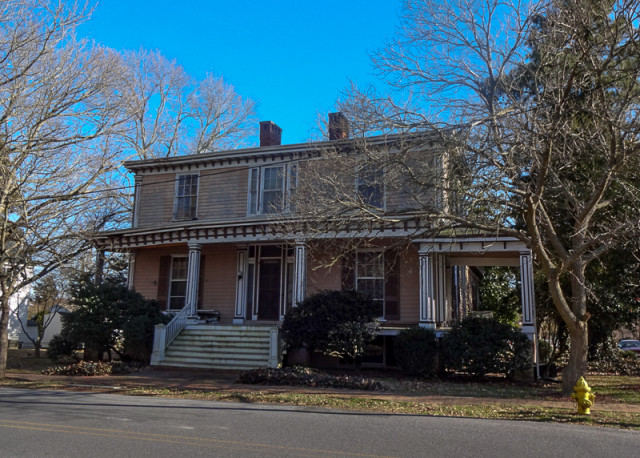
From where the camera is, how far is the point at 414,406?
1077 centimetres

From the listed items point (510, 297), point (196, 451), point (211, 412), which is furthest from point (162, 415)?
point (510, 297)

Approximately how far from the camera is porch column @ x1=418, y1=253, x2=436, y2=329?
16547 mm

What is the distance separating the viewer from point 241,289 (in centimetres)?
1988

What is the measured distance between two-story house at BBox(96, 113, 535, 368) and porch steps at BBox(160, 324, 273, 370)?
4 cm

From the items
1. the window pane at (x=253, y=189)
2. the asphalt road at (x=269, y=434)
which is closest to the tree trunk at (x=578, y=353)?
Answer: the asphalt road at (x=269, y=434)

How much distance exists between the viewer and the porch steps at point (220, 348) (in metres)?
16.5

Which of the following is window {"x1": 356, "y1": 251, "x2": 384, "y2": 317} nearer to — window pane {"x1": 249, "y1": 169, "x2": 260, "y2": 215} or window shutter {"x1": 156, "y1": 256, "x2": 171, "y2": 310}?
window pane {"x1": 249, "y1": 169, "x2": 260, "y2": 215}

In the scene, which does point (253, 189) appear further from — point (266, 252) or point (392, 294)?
point (392, 294)

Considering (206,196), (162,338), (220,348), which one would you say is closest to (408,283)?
(220,348)

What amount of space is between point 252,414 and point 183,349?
8.40 m

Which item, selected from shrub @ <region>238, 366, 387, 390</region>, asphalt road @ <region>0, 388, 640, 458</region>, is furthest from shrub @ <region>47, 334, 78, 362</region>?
asphalt road @ <region>0, 388, 640, 458</region>

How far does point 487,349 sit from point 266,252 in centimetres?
890

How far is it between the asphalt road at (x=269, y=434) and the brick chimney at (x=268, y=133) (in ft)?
46.1

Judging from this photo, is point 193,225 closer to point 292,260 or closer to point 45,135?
point 292,260
